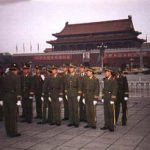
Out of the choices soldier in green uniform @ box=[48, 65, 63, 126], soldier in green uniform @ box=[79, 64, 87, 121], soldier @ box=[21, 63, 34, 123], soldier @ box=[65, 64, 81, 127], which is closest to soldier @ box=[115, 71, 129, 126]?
soldier in green uniform @ box=[79, 64, 87, 121]

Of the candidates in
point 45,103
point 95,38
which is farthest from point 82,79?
point 95,38

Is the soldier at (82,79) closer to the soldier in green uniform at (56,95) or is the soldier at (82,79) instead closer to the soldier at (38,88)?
the soldier in green uniform at (56,95)

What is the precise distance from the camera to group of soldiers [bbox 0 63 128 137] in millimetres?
7172

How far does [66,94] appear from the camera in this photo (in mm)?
8461

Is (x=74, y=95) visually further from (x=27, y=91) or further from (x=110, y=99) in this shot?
(x=27, y=91)

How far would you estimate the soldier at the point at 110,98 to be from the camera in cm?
747

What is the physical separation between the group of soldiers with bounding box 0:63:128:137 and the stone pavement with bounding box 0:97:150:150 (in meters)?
0.30

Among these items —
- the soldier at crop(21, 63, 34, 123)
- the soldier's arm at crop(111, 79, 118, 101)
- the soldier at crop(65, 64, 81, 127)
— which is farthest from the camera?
the soldier at crop(21, 63, 34, 123)

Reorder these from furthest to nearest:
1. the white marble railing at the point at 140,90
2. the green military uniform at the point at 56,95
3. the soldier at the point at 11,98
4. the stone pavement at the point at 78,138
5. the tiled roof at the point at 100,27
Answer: the tiled roof at the point at 100,27 < the white marble railing at the point at 140,90 < the green military uniform at the point at 56,95 < the soldier at the point at 11,98 < the stone pavement at the point at 78,138

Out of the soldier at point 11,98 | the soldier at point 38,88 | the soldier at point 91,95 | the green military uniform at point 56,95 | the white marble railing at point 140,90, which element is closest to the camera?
the soldier at point 11,98

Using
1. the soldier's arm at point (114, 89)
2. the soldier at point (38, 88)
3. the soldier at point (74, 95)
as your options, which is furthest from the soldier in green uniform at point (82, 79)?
the soldier at point (38, 88)

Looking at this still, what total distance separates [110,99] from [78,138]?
137cm

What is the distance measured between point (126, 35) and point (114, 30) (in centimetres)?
233

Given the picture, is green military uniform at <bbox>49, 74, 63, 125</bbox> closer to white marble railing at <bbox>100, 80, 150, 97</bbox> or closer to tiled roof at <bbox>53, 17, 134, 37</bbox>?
white marble railing at <bbox>100, 80, 150, 97</bbox>
